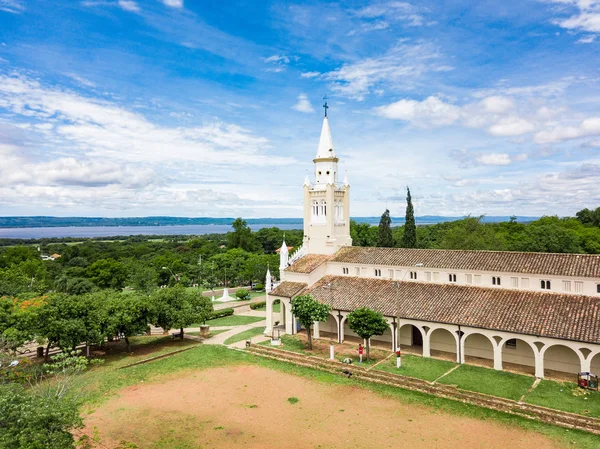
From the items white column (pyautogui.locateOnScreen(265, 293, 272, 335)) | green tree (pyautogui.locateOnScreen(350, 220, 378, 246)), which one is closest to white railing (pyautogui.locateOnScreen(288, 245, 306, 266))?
white column (pyautogui.locateOnScreen(265, 293, 272, 335))

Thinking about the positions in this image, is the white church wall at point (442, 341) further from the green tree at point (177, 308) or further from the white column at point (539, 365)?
the green tree at point (177, 308)

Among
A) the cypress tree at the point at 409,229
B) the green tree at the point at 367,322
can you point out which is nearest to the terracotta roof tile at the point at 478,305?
the green tree at the point at 367,322

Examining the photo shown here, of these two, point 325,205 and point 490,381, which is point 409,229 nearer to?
point 325,205

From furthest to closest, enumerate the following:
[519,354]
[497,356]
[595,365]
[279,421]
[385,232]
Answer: [385,232], [519,354], [497,356], [595,365], [279,421]

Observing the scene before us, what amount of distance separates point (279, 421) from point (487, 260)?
770 inches

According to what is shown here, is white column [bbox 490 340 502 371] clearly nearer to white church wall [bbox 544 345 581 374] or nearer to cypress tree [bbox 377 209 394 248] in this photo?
white church wall [bbox 544 345 581 374]

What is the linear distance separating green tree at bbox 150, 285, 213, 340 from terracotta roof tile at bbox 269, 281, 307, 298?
5928 millimetres

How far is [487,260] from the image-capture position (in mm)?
30328

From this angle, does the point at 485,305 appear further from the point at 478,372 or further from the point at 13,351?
the point at 13,351

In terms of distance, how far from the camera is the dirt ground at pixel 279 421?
17.8m

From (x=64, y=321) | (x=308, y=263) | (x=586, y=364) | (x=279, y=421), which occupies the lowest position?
(x=279, y=421)

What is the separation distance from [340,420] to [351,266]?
17.8 metres

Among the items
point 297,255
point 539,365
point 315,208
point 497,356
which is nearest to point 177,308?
point 297,255

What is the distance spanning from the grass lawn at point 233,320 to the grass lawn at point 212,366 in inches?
279
